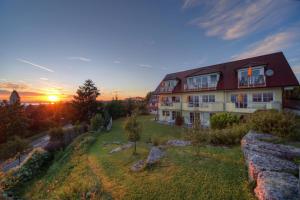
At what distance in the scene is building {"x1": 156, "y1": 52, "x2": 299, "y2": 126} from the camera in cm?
1534

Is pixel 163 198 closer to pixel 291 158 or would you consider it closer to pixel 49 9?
pixel 291 158

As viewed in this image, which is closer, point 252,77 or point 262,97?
point 262,97

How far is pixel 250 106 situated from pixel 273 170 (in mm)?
14434

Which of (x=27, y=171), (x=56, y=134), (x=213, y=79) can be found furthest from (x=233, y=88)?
(x=56, y=134)

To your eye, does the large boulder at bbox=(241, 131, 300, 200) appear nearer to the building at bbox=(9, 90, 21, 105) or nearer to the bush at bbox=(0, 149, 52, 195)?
the bush at bbox=(0, 149, 52, 195)

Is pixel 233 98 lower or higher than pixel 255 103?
higher

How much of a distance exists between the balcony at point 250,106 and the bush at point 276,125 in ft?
25.6

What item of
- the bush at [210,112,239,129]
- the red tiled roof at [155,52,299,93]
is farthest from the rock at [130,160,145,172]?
the red tiled roof at [155,52,299,93]

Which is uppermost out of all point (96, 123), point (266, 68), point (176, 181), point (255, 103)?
point (266, 68)

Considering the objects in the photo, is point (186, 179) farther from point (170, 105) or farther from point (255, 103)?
point (170, 105)

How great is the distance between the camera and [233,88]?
17922mm

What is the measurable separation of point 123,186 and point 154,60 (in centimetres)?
1823

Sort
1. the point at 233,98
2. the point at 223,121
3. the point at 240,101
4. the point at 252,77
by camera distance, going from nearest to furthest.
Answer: the point at 223,121
the point at 252,77
the point at 240,101
the point at 233,98

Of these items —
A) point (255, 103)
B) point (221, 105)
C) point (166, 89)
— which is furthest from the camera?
Result: point (166, 89)
